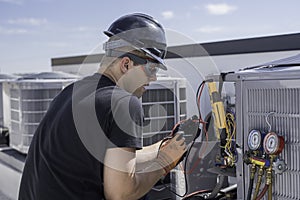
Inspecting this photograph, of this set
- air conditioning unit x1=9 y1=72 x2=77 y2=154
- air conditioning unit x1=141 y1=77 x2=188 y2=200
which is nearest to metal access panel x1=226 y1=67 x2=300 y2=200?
air conditioning unit x1=141 y1=77 x2=188 y2=200

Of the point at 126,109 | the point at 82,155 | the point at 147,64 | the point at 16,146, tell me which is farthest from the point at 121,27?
the point at 16,146

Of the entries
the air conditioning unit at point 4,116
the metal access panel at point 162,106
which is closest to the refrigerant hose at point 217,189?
the metal access panel at point 162,106

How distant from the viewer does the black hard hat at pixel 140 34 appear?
1.31 metres

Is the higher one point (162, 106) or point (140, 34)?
point (140, 34)

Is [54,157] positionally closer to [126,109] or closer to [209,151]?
[126,109]

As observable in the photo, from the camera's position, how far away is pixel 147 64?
1.32 metres

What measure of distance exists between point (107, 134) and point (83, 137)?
0.10 m

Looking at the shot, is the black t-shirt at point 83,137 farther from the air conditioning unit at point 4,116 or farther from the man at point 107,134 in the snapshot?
the air conditioning unit at point 4,116

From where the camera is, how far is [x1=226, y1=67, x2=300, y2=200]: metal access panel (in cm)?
138

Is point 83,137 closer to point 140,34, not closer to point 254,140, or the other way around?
point 140,34

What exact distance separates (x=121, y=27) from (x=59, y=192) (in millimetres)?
629

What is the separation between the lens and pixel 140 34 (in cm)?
132

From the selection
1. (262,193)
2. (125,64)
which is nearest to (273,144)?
(262,193)

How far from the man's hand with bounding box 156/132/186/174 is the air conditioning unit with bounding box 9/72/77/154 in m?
A: 2.41
